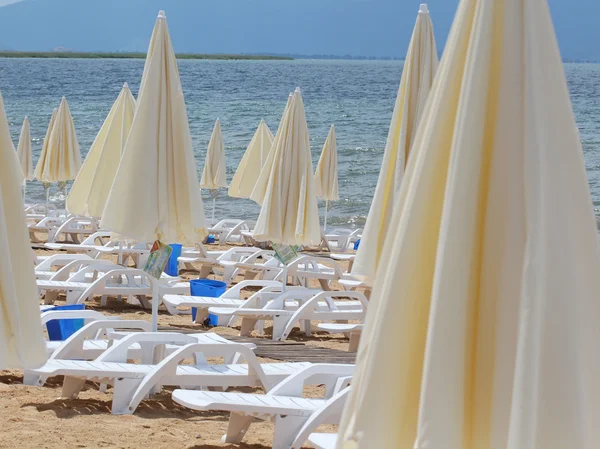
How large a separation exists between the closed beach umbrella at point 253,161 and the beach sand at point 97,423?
27.9 feet

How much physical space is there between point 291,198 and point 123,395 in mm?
3390

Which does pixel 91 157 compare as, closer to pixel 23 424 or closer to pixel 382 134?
pixel 23 424

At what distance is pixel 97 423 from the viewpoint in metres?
4.84

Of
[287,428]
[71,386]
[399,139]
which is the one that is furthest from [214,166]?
[287,428]

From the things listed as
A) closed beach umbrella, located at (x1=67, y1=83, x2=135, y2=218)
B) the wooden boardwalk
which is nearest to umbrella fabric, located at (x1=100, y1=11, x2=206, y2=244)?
the wooden boardwalk

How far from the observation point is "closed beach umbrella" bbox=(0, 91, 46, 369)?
2.99 meters

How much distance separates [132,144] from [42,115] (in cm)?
4187

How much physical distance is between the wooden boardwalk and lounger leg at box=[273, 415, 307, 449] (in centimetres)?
190

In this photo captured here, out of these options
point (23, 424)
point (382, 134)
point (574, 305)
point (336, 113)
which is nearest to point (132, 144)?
point (23, 424)

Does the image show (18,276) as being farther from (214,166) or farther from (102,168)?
(214,166)

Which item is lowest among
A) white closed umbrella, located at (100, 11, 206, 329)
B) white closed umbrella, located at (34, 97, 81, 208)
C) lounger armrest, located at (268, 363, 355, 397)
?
lounger armrest, located at (268, 363, 355, 397)

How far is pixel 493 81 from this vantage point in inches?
94.8

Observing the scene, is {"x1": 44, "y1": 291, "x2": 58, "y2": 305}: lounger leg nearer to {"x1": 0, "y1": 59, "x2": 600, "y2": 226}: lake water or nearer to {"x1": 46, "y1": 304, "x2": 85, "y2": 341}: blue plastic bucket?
{"x1": 46, "y1": 304, "x2": 85, "y2": 341}: blue plastic bucket

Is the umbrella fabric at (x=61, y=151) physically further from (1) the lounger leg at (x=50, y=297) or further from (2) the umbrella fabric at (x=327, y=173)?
(1) the lounger leg at (x=50, y=297)
